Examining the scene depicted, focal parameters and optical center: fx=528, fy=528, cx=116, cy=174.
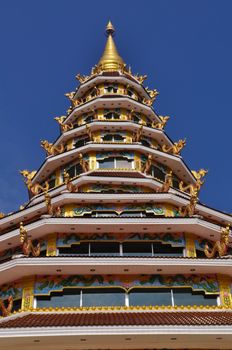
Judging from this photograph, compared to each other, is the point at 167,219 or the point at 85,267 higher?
the point at 167,219

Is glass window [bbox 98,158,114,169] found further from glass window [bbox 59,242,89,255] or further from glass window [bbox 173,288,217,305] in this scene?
glass window [bbox 173,288,217,305]

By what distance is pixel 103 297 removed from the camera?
20.8 meters

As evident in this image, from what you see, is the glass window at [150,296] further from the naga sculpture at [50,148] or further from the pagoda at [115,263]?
the naga sculpture at [50,148]

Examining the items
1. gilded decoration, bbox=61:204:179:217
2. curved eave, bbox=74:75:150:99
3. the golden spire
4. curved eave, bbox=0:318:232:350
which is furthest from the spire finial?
curved eave, bbox=0:318:232:350

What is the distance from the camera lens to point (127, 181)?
26.5m

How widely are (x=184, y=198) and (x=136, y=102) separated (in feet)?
37.3

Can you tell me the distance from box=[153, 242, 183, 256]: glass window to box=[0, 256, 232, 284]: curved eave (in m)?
1.49

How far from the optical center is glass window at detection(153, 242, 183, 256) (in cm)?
2292

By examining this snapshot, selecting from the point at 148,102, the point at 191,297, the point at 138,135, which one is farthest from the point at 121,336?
the point at 148,102

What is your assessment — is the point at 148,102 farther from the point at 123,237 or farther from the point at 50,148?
the point at 123,237

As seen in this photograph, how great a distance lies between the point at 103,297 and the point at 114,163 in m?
10.7

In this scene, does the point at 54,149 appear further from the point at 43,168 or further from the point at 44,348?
the point at 44,348

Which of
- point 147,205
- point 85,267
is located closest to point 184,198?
point 147,205

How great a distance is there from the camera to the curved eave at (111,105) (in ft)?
113
